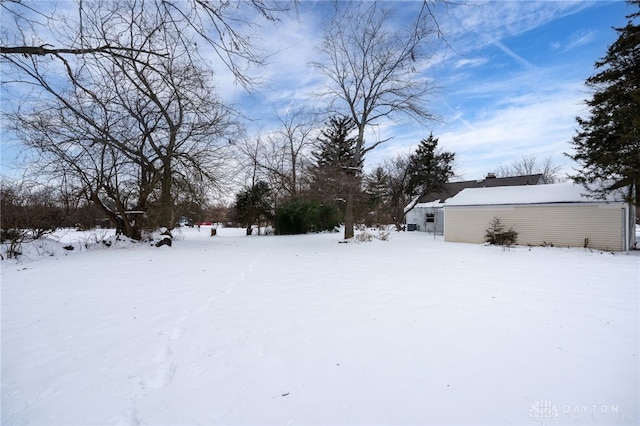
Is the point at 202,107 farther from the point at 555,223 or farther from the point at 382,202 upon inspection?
the point at 382,202

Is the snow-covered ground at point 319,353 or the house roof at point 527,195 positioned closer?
the snow-covered ground at point 319,353

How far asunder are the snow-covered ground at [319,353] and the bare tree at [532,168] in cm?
3752

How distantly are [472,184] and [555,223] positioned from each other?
42.3 feet

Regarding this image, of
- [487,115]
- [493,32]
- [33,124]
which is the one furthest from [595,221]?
[33,124]

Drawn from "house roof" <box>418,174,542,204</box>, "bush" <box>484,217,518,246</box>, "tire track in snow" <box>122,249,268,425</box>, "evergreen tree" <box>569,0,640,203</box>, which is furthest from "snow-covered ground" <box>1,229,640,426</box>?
"house roof" <box>418,174,542,204</box>

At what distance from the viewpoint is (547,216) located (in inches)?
525

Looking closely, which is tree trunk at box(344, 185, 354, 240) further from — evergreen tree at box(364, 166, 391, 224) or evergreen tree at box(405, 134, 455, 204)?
evergreen tree at box(405, 134, 455, 204)

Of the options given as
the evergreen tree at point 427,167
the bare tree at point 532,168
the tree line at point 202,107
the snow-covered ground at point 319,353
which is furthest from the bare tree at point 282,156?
the bare tree at point 532,168

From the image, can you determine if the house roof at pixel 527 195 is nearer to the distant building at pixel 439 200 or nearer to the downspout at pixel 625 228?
the downspout at pixel 625 228

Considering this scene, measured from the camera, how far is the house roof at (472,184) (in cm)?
2312

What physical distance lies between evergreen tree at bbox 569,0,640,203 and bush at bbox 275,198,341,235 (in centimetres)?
1336

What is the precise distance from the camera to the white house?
1203cm

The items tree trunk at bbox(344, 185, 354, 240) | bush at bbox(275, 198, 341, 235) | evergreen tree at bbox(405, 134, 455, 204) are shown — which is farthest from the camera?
evergreen tree at bbox(405, 134, 455, 204)

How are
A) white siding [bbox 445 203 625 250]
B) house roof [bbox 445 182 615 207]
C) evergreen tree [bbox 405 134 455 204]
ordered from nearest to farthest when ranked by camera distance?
white siding [bbox 445 203 625 250] < house roof [bbox 445 182 615 207] < evergreen tree [bbox 405 134 455 204]
